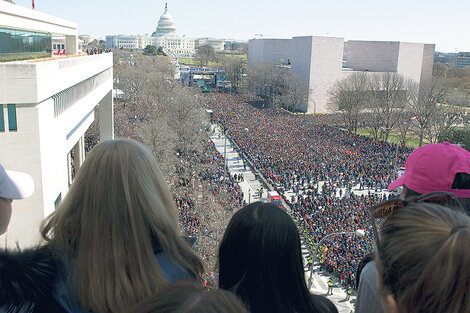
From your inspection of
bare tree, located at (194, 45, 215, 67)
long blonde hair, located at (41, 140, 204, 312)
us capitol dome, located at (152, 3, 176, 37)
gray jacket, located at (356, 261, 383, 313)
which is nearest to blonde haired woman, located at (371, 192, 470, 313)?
gray jacket, located at (356, 261, 383, 313)

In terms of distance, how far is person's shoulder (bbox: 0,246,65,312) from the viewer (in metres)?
1.59

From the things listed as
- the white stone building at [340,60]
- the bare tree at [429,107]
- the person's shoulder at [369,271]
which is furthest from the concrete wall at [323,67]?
the person's shoulder at [369,271]

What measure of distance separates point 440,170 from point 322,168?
22974 mm

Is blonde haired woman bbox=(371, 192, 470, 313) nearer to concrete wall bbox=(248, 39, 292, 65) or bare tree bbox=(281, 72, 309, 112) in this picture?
bare tree bbox=(281, 72, 309, 112)

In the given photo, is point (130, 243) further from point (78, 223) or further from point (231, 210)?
point (231, 210)

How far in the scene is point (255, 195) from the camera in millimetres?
21828

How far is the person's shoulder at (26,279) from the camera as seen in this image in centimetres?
159

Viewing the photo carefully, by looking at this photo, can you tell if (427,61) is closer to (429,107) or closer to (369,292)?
(429,107)

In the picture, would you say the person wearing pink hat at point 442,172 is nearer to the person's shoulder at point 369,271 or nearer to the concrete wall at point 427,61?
the person's shoulder at point 369,271

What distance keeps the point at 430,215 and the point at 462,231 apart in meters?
0.11

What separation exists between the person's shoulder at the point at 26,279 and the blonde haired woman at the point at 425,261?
52.3 inches

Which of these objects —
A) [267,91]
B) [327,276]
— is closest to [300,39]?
[267,91]

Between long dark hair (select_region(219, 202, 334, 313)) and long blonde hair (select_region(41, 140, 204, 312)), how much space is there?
0.28m

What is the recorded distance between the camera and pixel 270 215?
6.34 feet
